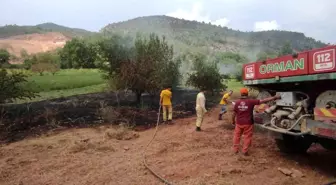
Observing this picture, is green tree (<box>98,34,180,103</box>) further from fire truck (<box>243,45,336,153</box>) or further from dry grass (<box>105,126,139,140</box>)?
fire truck (<box>243,45,336,153</box>)

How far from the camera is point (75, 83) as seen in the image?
94.8 ft

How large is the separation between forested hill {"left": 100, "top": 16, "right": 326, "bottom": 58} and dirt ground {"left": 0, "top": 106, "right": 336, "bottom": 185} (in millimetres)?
56382

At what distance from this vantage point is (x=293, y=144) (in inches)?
262

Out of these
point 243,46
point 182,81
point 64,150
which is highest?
point 243,46

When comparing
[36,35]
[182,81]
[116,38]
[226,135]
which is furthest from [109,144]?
[36,35]

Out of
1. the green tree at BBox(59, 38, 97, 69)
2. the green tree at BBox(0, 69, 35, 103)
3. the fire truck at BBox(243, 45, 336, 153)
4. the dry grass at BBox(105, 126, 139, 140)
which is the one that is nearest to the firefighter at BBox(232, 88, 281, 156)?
the fire truck at BBox(243, 45, 336, 153)

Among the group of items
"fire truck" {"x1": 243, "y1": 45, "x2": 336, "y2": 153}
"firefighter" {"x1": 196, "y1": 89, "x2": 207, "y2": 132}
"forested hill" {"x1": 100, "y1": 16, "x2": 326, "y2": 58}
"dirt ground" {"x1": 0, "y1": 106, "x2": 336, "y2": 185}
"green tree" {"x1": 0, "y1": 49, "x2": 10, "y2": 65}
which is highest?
"forested hill" {"x1": 100, "y1": 16, "x2": 326, "y2": 58}

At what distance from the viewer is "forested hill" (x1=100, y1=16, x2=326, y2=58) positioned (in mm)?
68438

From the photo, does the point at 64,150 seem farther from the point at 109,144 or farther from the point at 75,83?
the point at 75,83

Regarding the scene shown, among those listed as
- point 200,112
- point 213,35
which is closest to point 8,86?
point 200,112

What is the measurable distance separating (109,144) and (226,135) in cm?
313

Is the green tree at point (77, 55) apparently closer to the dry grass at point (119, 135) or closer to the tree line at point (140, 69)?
the tree line at point (140, 69)

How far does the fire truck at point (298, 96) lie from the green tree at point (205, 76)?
14.5 meters

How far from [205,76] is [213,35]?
209ft
